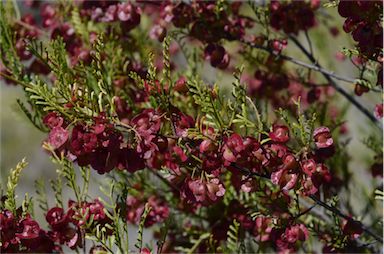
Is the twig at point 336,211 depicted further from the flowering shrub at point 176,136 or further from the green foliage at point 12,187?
the green foliage at point 12,187

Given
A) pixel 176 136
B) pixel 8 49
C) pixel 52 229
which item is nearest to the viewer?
pixel 176 136

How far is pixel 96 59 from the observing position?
925mm

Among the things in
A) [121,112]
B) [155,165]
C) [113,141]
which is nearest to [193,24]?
[121,112]

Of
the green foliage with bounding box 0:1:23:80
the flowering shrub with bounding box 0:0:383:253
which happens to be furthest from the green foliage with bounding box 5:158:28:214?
the green foliage with bounding box 0:1:23:80

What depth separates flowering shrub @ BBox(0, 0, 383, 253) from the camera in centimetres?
91

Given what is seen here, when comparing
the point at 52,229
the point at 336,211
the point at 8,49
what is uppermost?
the point at 8,49

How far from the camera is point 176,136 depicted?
3.06ft

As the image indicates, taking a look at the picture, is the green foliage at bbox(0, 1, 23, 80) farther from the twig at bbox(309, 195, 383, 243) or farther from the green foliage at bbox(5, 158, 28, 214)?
the twig at bbox(309, 195, 383, 243)

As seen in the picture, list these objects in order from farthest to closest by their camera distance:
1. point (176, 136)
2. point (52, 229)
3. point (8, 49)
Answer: point (8, 49) < point (52, 229) < point (176, 136)

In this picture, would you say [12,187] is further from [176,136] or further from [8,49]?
[8,49]

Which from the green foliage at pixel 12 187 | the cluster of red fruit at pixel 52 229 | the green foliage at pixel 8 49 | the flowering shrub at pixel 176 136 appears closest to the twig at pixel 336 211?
the flowering shrub at pixel 176 136

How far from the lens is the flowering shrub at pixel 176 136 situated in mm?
906

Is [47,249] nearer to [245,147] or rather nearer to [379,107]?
[245,147]

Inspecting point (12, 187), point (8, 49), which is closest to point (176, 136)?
point (12, 187)
